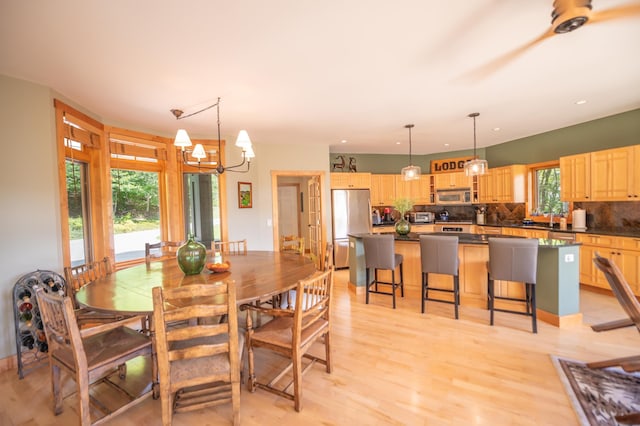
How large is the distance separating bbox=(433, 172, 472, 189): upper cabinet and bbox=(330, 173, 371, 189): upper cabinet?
5.85 feet

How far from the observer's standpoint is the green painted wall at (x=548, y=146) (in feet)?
13.4

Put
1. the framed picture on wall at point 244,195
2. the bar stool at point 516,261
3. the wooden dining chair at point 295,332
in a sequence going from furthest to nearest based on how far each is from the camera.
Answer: the framed picture on wall at point 244,195
the bar stool at point 516,261
the wooden dining chair at point 295,332

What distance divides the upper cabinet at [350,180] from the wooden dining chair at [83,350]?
4.59 m

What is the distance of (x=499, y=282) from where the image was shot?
3529 millimetres

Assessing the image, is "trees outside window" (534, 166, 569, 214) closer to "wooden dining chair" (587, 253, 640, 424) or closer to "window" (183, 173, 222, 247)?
"wooden dining chair" (587, 253, 640, 424)

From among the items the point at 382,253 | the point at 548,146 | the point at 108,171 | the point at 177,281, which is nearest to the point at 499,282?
the point at 382,253

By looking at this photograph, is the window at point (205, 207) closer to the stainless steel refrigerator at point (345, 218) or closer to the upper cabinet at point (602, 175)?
the stainless steel refrigerator at point (345, 218)

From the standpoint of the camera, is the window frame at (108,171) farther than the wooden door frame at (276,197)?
No

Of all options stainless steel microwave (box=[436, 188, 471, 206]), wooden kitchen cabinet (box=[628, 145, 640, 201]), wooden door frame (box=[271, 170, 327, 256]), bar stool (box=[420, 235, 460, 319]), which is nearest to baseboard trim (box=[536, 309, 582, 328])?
bar stool (box=[420, 235, 460, 319])

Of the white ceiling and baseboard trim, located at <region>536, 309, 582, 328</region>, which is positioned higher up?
the white ceiling

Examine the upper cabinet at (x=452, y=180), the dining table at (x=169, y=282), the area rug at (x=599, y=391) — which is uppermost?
the upper cabinet at (x=452, y=180)

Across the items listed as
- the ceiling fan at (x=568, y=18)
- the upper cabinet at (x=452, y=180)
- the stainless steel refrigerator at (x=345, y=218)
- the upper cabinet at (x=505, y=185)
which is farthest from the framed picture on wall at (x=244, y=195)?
the upper cabinet at (x=505, y=185)

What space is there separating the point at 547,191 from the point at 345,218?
3.96 metres

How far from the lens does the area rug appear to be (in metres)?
1.77
